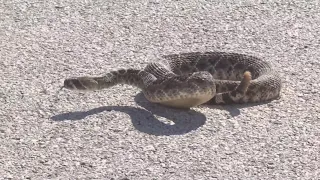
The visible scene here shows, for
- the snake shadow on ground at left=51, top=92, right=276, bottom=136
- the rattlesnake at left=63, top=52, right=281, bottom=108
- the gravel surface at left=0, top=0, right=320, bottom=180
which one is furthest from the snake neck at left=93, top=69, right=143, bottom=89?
the snake shadow on ground at left=51, top=92, right=276, bottom=136

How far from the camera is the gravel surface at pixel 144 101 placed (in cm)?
574

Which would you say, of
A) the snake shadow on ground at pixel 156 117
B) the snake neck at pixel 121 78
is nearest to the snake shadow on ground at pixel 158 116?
the snake shadow on ground at pixel 156 117

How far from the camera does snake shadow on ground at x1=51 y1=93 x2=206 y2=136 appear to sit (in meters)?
6.28

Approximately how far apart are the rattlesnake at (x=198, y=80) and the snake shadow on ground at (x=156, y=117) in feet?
0.27

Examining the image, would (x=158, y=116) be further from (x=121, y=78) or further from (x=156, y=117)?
(x=121, y=78)

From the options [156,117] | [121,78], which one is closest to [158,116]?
[156,117]

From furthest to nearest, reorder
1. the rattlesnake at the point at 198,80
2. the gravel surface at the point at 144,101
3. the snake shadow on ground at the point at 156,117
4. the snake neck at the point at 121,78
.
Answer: the snake neck at the point at 121,78, the rattlesnake at the point at 198,80, the snake shadow on ground at the point at 156,117, the gravel surface at the point at 144,101

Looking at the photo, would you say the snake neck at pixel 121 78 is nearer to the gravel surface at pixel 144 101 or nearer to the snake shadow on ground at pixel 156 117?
the gravel surface at pixel 144 101

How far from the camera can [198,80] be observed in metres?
6.38

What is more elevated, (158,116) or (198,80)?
(198,80)

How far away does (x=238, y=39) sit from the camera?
8398 mm

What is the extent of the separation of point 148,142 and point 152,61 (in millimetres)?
1439

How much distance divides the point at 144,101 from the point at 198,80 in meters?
0.69

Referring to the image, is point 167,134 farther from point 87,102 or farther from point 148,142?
point 87,102
